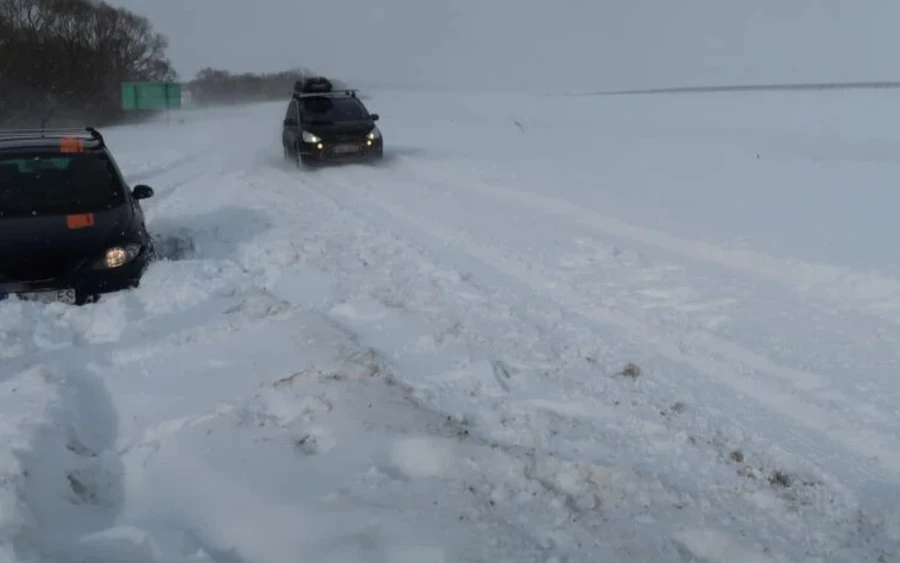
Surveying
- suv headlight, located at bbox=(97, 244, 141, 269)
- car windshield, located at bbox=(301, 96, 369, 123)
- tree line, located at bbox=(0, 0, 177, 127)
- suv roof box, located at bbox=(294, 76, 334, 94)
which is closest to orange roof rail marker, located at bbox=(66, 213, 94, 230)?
suv headlight, located at bbox=(97, 244, 141, 269)

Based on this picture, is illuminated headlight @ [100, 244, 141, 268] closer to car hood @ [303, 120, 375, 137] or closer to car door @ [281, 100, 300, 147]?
car hood @ [303, 120, 375, 137]

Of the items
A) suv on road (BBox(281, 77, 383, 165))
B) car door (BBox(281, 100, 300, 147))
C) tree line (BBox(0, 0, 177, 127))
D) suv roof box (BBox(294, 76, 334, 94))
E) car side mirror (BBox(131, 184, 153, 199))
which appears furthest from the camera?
tree line (BBox(0, 0, 177, 127))

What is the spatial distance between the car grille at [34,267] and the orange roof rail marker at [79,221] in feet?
1.30

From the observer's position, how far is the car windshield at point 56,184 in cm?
748

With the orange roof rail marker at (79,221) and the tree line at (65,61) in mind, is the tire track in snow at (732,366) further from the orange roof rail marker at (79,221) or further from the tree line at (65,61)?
the tree line at (65,61)

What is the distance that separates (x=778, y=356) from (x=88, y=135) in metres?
7.19

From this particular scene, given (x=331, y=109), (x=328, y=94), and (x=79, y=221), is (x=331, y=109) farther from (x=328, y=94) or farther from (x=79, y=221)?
(x=79, y=221)

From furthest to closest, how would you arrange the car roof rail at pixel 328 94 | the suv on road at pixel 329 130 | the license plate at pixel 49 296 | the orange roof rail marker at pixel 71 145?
the car roof rail at pixel 328 94 → the suv on road at pixel 329 130 → the orange roof rail marker at pixel 71 145 → the license plate at pixel 49 296

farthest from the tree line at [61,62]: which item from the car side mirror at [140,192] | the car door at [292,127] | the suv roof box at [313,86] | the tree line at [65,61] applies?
the car side mirror at [140,192]

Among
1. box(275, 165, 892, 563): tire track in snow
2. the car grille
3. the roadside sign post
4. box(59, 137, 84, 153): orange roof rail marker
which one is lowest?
the roadside sign post

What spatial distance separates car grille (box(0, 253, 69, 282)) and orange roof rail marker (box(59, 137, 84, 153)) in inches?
59.8

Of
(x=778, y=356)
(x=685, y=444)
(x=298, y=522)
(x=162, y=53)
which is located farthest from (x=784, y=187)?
(x=162, y=53)

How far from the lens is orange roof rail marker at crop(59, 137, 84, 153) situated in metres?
7.98

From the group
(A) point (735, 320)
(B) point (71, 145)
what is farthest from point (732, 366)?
(B) point (71, 145)
